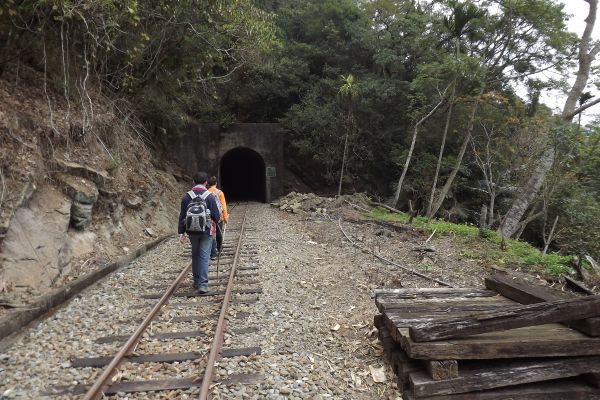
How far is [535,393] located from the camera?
326 cm

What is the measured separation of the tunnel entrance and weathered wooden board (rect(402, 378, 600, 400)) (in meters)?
25.5

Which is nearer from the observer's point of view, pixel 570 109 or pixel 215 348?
pixel 215 348

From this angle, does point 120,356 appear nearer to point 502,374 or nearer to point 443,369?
point 443,369

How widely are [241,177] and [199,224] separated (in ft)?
85.6

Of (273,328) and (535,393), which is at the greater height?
(535,393)

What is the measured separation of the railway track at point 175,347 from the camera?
345 cm

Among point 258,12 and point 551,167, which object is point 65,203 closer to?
point 258,12

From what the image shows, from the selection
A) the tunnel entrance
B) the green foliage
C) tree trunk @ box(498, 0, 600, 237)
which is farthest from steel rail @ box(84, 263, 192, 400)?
the tunnel entrance

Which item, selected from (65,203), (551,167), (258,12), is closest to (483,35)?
(551,167)

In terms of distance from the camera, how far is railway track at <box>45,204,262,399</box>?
3445 millimetres

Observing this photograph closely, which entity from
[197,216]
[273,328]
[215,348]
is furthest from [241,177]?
[215,348]

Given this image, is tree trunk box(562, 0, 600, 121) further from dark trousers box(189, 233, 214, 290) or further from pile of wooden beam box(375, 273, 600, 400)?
dark trousers box(189, 233, 214, 290)

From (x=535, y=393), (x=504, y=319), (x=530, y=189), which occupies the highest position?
(x=530, y=189)

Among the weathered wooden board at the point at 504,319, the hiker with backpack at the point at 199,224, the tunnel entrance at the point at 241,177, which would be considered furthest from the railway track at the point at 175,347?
the tunnel entrance at the point at 241,177
